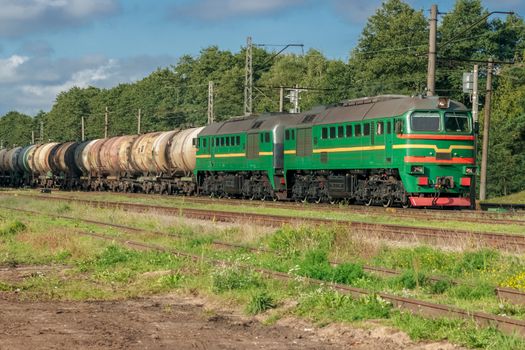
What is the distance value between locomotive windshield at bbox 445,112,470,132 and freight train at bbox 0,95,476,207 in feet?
0.11

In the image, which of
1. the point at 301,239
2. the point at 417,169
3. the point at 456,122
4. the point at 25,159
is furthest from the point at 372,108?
the point at 25,159

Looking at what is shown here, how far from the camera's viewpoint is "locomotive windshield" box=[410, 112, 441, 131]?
28.2 meters

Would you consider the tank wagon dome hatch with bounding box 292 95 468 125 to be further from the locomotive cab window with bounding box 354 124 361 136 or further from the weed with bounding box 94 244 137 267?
the weed with bounding box 94 244 137 267

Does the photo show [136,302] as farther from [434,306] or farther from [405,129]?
[405,129]

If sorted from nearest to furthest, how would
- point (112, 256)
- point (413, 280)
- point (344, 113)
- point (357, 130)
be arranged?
point (413, 280), point (112, 256), point (357, 130), point (344, 113)

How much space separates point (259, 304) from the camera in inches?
440

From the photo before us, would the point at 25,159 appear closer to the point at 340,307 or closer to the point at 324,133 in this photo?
the point at 324,133

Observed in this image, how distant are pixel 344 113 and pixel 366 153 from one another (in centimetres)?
258

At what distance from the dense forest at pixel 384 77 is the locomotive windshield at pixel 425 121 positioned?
5.72 metres

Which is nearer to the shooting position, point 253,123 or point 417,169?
point 417,169

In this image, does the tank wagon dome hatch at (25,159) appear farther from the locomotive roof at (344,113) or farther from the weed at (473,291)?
the weed at (473,291)

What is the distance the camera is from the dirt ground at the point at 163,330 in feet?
29.7

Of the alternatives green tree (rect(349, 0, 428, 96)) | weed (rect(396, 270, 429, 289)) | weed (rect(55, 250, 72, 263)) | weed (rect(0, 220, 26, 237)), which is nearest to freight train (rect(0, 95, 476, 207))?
weed (rect(0, 220, 26, 237))

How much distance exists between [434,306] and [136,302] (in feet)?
15.2
